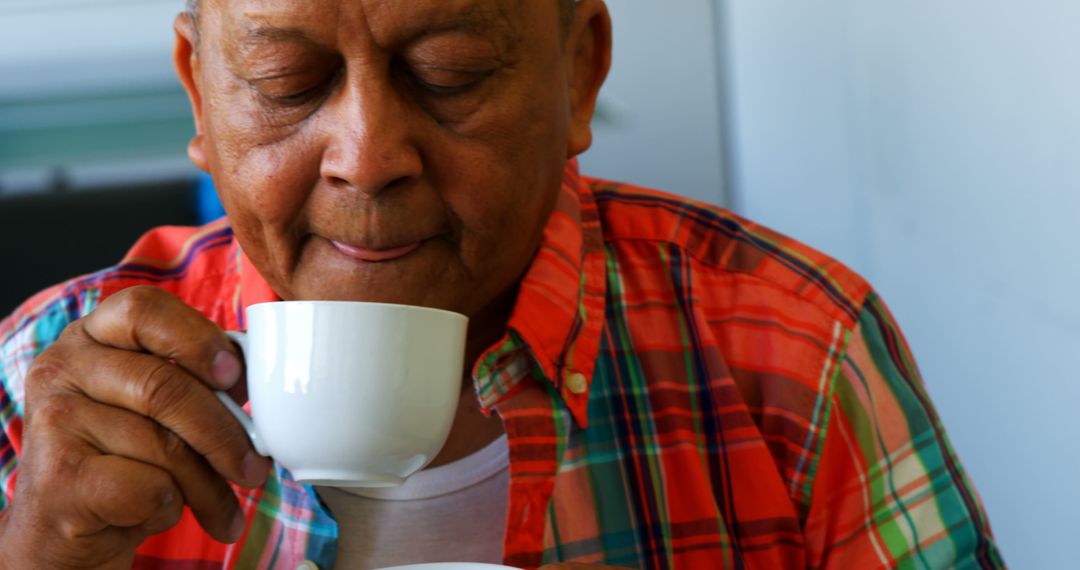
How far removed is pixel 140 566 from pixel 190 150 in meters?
0.40

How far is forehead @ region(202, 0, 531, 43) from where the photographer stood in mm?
884

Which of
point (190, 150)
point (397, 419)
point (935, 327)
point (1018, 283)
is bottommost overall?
point (935, 327)

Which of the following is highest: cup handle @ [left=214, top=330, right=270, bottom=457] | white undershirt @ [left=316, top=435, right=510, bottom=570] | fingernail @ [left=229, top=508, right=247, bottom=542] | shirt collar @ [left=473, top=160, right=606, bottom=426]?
cup handle @ [left=214, top=330, right=270, bottom=457]

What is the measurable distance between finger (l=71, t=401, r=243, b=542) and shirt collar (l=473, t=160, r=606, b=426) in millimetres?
270

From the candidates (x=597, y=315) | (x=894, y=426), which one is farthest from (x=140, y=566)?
(x=894, y=426)

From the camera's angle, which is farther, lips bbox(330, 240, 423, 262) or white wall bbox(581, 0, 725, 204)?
white wall bbox(581, 0, 725, 204)

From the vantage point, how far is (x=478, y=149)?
960mm

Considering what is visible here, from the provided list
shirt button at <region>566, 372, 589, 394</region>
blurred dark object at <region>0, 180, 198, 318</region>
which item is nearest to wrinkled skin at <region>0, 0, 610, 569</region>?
shirt button at <region>566, 372, 589, 394</region>

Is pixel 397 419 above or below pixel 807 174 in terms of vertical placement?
above

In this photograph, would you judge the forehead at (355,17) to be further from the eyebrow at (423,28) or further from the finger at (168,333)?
the finger at (168,333)

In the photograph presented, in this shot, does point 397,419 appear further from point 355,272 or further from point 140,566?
point 140,566

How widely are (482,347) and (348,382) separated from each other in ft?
1.41

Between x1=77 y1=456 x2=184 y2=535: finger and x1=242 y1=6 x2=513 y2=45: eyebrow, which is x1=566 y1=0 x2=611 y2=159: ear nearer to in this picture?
x1=242 y1=6 x2=513 y2=45: eyebrow

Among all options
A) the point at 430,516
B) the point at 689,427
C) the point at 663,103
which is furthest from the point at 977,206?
the point at 663,103
